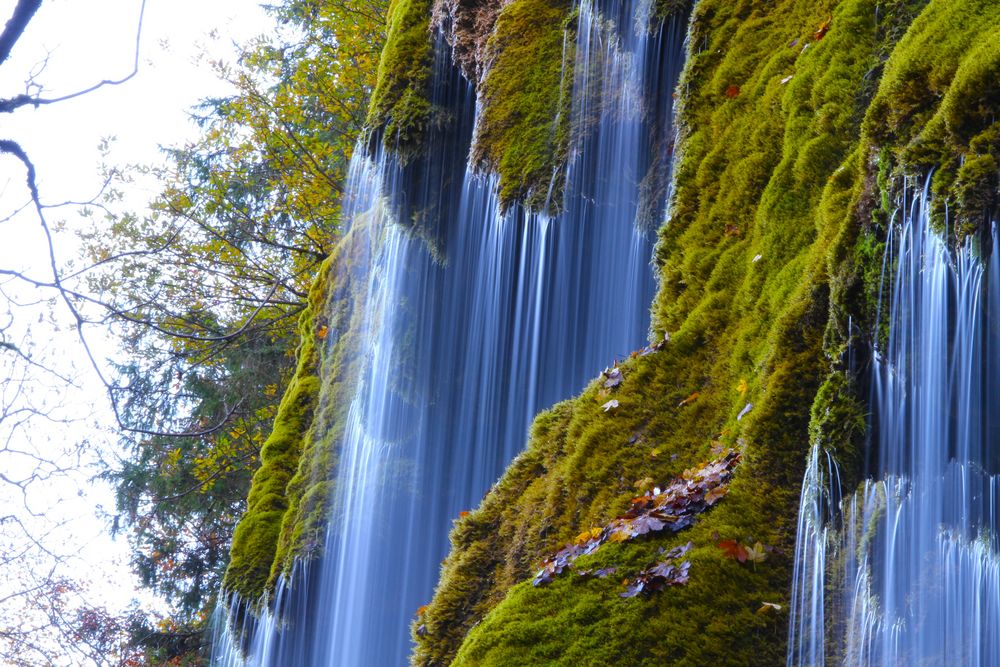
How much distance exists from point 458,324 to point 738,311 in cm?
421

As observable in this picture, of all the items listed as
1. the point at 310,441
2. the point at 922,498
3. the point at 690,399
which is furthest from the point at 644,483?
the point at 310,441

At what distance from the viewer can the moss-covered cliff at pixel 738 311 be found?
390cm

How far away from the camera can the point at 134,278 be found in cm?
1714

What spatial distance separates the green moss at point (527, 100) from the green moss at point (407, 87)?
71 cm

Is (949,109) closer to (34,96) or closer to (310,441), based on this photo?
(34,96)

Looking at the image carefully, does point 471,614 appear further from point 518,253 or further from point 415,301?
point 415,301

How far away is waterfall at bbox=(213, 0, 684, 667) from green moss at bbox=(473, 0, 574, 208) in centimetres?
17

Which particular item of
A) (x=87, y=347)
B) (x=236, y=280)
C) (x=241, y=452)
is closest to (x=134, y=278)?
(x=236, y=280)

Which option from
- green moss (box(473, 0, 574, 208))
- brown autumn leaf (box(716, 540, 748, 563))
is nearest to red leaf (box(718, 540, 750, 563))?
brown autumn leaf (box(716, 540, 748, 563))

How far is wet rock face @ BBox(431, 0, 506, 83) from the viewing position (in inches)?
377

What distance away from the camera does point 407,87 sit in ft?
31.7

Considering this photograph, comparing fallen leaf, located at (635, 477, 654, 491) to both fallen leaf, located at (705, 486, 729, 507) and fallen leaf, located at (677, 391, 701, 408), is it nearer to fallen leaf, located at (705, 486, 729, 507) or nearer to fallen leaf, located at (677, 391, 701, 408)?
fallen leaf, located at (677, 391, 701, 408)

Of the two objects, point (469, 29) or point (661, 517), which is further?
point (469, 29)

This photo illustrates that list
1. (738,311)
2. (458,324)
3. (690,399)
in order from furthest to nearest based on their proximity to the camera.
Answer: (458,324) → (738,311) → (690,399)
